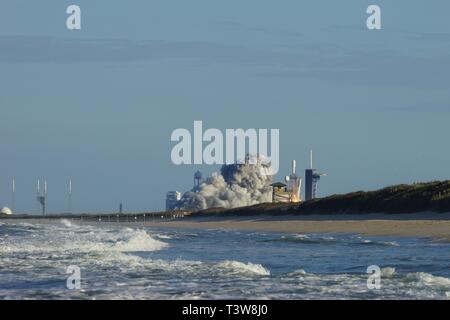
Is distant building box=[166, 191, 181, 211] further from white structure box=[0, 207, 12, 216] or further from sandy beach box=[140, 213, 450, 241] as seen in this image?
sandy beach box=[140, 213, 450, 241]

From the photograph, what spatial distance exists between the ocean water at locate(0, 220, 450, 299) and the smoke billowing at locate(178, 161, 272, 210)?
124960 millimetres

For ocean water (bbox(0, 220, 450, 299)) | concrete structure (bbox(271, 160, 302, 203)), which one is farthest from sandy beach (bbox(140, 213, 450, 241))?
concrete structure (bbox(271, 160, 302, 203))

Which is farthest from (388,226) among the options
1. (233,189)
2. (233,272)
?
(233,189)

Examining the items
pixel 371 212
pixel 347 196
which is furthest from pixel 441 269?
pixel 347 196

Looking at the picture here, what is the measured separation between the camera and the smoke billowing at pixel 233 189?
16975cm

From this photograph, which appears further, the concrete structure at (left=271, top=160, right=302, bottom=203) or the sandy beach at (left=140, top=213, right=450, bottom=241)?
the concrete structure at (left=271, top=160, right=302, bottom=203)

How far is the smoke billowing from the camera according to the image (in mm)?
169750

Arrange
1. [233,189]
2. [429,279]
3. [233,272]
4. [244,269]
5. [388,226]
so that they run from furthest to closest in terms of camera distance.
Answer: [233,189]
[388,226]
[244,269]
[233,272]
[429,279]

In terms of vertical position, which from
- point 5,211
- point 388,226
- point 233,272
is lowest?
point 5,211

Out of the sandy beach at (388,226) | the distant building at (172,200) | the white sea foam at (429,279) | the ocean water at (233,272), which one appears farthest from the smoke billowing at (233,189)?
the white sea foam at (429,279)

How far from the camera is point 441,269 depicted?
95.8 ft

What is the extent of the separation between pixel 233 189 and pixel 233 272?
14322 centimetres

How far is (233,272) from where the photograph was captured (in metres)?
28.4

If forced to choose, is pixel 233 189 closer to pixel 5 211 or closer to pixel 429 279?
pixel 5 211
